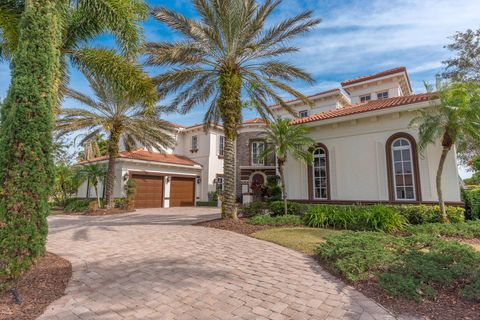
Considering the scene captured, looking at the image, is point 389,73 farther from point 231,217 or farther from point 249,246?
point 249,246

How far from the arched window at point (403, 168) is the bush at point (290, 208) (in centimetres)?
380

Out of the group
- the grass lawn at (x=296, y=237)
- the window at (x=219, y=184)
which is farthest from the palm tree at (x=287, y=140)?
the window at (x=219, y=184)

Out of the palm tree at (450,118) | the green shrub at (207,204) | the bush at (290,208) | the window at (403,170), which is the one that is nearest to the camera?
the palm tree at (450,118)

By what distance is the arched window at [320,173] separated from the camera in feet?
44.3

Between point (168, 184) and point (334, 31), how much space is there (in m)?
17.4

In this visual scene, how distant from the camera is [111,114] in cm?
1800

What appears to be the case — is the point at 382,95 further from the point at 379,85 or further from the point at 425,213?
the point at 425,213

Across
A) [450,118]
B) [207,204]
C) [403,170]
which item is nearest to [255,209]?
[403,170]

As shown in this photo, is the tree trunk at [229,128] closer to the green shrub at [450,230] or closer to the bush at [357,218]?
the bush at [357,218]

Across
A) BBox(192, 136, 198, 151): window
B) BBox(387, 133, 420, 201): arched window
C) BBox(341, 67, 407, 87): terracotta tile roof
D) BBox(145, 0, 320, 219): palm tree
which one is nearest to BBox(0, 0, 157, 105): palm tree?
BBox(145, 0, 320, 219): palm tree

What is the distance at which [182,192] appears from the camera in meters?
24.5

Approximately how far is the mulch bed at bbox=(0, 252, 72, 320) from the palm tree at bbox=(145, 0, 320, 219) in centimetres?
687

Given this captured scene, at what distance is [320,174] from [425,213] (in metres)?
4.76

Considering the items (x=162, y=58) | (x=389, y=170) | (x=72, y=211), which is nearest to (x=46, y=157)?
(x=162, y=58)
